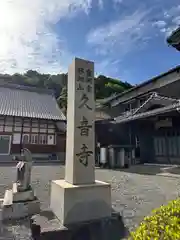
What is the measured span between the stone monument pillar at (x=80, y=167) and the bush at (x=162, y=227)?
193cm

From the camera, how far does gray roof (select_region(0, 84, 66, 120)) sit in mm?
22609

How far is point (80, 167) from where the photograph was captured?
3.95 meters

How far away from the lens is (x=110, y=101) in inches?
945

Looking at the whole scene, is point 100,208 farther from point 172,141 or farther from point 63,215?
point 172,141

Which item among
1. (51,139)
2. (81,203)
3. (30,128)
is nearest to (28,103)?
(30,128)

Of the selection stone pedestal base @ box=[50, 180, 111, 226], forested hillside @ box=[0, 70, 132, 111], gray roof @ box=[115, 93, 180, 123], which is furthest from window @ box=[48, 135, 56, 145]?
stone pedestal base @ box=[50, 180, 111, 226]

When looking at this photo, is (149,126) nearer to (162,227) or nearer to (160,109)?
(160,109)

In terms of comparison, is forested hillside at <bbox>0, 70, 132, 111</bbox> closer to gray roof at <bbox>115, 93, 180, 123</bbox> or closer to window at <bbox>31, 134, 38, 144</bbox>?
window at <bbox>31, 134, 38, 144</bbox>

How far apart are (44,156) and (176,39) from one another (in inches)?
775

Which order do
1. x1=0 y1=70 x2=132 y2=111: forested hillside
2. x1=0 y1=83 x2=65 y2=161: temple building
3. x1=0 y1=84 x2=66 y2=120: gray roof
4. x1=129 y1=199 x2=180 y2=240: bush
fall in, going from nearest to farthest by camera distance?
1. x1=129 y1=199 x2=180 y2=240: bush
2. x1=0 y1=83 x2=65 y2=161: temple building
3. x1=0 y1=84 x2=66 y2=120: gray roof
4. x1=0 y1=70 x2=132 y2=111: forested hillside

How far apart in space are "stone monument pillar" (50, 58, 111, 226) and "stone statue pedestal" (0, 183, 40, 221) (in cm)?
54

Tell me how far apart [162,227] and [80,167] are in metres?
2.41

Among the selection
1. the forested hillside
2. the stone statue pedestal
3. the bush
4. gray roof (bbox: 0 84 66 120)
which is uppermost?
the forested hillside

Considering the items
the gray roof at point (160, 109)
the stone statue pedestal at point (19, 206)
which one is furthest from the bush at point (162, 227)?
the gray roof at point (160, 109)
